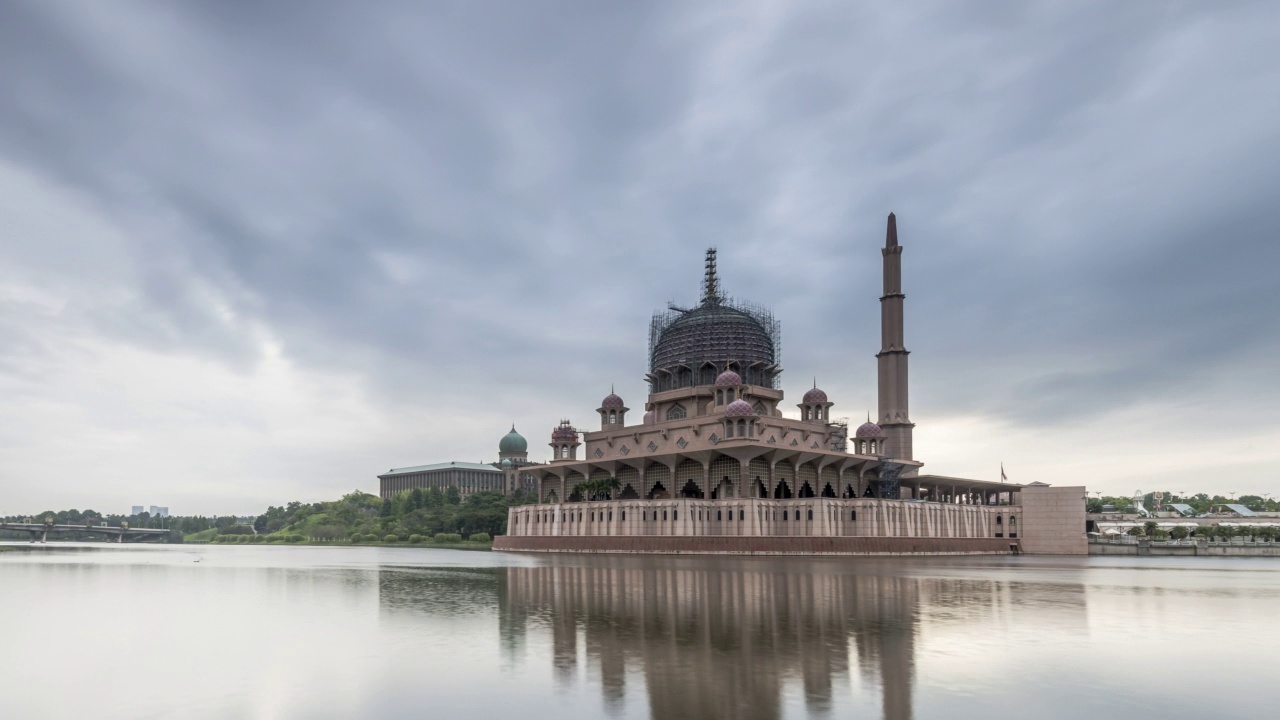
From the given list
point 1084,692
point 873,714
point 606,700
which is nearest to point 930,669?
point 1084,692

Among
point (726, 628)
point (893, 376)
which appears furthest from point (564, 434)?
point (726, 628)

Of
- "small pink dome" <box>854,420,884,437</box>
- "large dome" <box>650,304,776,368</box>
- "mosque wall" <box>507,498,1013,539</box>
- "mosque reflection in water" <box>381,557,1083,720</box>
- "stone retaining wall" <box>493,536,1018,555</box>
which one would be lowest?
"stone retaining wall" <box>493,536,1018,555</box>

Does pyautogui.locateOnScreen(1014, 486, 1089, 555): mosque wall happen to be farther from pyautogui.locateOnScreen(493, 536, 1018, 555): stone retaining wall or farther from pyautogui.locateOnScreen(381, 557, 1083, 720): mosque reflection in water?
pyautogui.locateOnScreen(381, 557, 1083, 720): mosque reflection in water

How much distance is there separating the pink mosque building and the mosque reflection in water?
47203 mm

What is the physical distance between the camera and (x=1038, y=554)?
4272 inches

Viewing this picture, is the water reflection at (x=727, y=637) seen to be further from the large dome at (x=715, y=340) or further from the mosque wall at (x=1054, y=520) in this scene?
the large dome at (x=715, y=340)

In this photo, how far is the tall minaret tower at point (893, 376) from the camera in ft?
399

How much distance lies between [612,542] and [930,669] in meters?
77.3

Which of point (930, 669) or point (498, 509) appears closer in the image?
point (930, 669)

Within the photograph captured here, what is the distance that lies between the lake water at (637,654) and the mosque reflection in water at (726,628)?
80mm

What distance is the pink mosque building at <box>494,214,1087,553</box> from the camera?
91.1m

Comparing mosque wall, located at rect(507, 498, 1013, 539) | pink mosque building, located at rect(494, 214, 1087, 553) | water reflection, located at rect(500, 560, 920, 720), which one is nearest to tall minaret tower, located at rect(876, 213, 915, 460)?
pink mosque building, located at rect(494, 214, 1087, 553)

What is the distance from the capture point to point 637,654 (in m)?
18.3

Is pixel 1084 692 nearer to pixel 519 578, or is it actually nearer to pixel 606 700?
pixel 606 700
